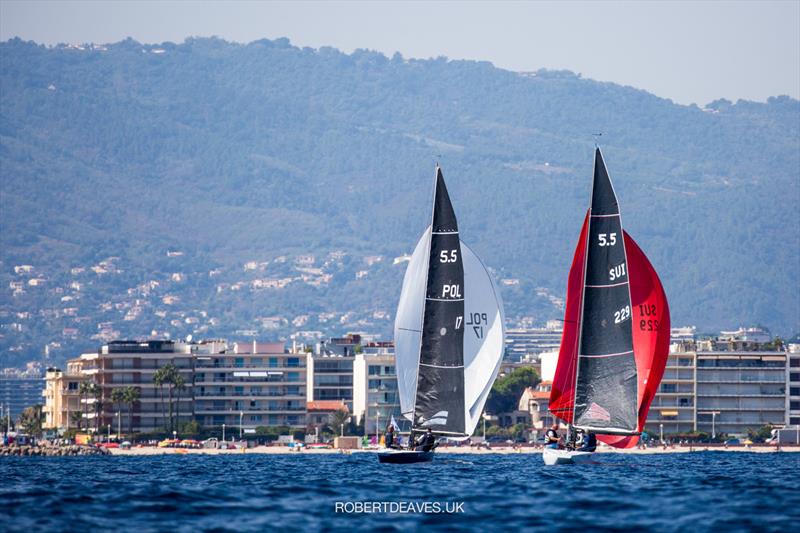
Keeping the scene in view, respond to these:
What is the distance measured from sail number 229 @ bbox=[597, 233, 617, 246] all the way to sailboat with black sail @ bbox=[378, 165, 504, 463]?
8087 millimetres

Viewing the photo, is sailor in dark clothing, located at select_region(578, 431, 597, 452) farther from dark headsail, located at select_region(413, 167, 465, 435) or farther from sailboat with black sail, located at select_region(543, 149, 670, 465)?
dark headsail, located at select_region(413, 167, 465, 435)

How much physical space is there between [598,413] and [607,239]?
24.3 ft

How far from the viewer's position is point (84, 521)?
4659 cm

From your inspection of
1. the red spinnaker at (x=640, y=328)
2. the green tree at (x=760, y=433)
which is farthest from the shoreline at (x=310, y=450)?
the red spinnaker at (x=640, y=328)

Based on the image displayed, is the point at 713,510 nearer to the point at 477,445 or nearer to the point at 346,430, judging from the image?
the point at 477,445

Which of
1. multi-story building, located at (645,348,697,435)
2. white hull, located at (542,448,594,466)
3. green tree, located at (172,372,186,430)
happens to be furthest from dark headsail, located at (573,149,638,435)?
green tree, located at (172,372,186,430)

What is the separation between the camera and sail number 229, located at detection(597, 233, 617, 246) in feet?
236

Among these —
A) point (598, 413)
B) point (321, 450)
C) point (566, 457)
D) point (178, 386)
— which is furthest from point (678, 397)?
point (598, 413)

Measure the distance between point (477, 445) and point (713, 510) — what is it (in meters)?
128

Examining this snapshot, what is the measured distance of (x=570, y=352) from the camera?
77.1m

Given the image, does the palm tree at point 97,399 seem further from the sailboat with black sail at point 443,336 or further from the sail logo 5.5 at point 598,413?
the sail logo 5.5 at point 598,413

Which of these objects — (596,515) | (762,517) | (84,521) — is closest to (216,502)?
(84,521)

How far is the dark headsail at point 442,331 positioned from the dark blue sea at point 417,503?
9.18 meters

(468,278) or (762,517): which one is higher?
(468,278)
